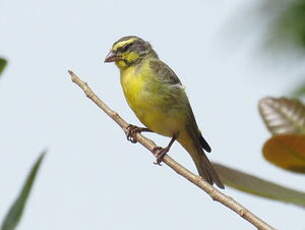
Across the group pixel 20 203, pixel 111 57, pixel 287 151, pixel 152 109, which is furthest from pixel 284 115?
pixel 111 57

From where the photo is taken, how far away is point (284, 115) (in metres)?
1.25

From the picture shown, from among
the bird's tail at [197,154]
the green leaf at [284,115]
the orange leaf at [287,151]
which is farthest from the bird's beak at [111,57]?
the orange leaf at [287,151]

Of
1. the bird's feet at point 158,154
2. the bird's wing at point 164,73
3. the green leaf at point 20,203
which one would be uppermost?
the bird's wing at point 164,73

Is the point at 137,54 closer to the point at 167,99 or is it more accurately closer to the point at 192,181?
the point at 167,99

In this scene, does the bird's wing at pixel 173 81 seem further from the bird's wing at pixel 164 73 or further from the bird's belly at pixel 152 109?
the bird's belly at pixel 152 109

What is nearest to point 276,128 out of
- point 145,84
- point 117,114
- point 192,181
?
point 192,181

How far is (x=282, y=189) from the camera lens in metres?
1.22

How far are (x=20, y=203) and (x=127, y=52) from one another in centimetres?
261

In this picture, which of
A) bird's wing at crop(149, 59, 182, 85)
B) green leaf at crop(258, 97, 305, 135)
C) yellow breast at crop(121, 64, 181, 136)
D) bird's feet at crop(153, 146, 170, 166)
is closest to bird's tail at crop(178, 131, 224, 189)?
yellow breast at crop(121, 64, 181, 136)

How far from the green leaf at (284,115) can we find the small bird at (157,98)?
2.00 metres

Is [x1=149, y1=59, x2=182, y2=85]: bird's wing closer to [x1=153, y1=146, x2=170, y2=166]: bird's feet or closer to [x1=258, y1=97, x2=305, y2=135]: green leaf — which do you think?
[x1=153, y1=146, x2=170, y2=166]: bird's feet

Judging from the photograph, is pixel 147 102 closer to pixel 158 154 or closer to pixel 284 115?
pixel 158 154

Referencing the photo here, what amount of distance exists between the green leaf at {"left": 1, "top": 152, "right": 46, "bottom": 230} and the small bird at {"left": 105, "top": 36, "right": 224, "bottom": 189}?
2074mm

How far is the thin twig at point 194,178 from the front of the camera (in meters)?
1.31
